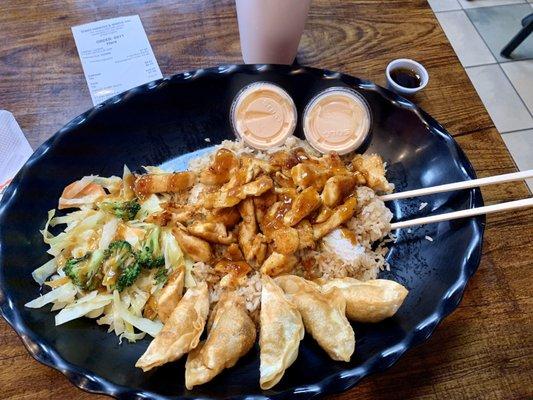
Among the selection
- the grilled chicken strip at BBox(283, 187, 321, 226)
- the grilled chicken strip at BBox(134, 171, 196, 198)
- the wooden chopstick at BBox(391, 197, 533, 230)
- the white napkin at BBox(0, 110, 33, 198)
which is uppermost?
the white napkin at BBox(0, 110, 33, 198)

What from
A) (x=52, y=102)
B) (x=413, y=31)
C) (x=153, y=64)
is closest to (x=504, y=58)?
(x=413, y=31)

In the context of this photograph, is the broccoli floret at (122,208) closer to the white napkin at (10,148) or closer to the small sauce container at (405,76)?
the white napkin at (10,148)

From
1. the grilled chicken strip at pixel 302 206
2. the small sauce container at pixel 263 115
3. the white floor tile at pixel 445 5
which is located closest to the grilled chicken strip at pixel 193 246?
the grilled chicken strip at pixel 302 206

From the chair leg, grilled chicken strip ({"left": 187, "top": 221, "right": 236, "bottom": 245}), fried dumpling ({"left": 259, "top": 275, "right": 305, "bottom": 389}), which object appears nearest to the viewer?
fried dumpling ({"left": 259, "top": 275, "right": 305, "bottom": 389})

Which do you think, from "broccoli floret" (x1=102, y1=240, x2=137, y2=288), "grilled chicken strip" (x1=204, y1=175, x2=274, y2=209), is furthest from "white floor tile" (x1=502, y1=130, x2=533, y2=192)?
"broccoli floret" (x1=102, y1=240, x2=137, y2=288)

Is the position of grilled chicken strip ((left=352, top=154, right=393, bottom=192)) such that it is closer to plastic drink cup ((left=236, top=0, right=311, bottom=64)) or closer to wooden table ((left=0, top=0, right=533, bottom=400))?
wooden table ((left=0, top=0, right=533, bottom=400))

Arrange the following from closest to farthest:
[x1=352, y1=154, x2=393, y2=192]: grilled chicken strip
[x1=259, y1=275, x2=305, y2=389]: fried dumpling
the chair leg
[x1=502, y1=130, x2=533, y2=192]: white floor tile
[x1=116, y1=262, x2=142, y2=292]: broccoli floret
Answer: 1. [x1=259, y1=275, x2=305, y2=389]: fried dumpling
2. [x1=116, y1=262, x2=142, y2=292]: broccoli floret
3. [x1=352, y1=154, x2=393, y2=192]: grilled chicken strip
4. [x1=502, y1=130, x2=533, y2=192]: white floor tile
5. the chair leg

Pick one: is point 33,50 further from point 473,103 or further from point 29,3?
point 473,103
